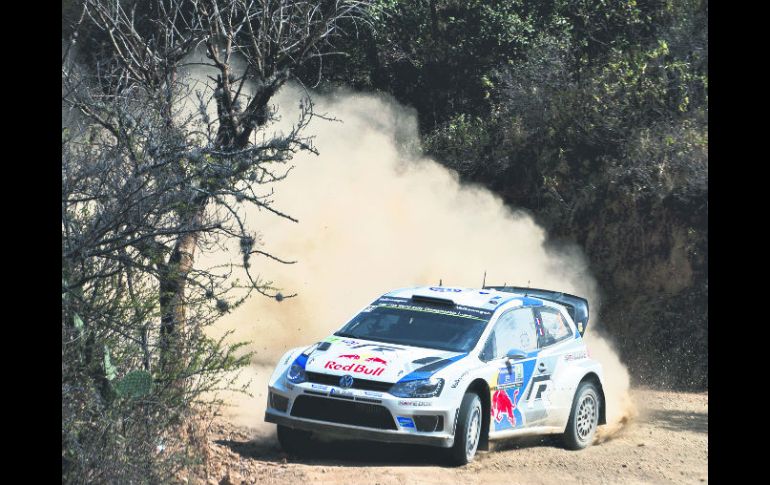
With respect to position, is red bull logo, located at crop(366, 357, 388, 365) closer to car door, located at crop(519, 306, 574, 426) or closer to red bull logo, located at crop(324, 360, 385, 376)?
red bull logo, located at crop(324, 360, 385, 376)

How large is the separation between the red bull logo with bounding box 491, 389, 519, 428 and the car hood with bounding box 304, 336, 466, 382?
0.54m

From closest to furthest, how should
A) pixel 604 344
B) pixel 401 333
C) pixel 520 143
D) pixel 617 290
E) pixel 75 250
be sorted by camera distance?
pixel 75 250
pixel 401 333
pixel 604 344
pixel 617 290
pixel 520 143

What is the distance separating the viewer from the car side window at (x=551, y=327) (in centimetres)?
1155

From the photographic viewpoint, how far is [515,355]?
10.8 m

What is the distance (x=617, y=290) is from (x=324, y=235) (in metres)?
5.29

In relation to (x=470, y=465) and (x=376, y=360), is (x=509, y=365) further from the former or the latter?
(x=376, y=360)

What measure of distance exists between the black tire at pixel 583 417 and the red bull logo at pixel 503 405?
1087 mm

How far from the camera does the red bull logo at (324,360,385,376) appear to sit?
991 centimetres

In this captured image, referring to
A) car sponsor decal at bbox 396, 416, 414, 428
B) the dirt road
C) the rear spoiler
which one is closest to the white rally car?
car sponsor decal at bbox 396, 416, 414, 428
